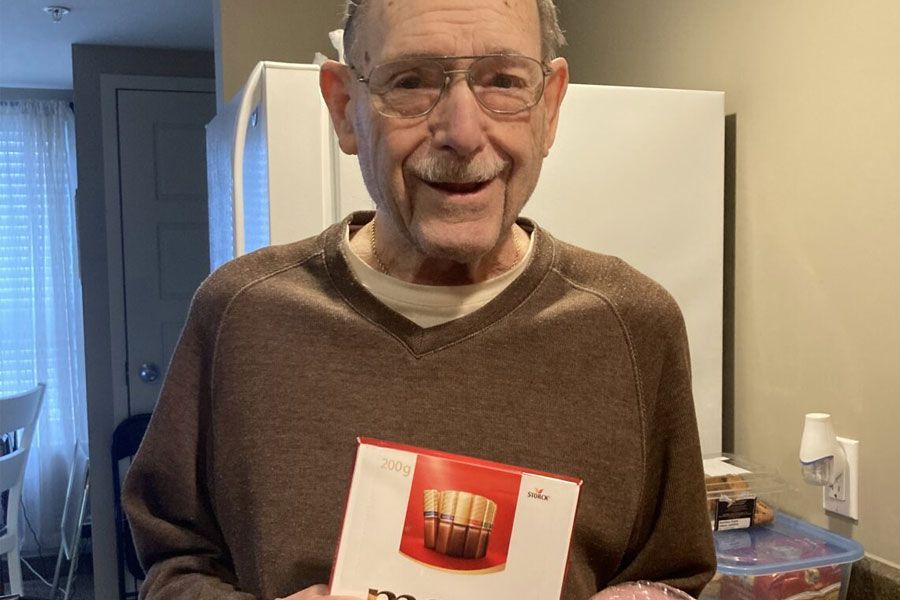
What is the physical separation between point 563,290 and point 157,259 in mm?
3150

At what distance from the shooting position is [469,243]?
795 millimetres

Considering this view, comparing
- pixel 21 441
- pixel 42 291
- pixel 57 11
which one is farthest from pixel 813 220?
pixel 42 291

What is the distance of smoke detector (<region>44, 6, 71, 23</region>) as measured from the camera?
121 inches

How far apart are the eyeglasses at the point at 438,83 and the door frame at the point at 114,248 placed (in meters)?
3.10

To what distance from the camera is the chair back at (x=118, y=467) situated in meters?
3.43

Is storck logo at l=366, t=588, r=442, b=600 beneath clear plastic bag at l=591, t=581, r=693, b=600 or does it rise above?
above

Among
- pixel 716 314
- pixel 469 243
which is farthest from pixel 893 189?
pixel 469 243

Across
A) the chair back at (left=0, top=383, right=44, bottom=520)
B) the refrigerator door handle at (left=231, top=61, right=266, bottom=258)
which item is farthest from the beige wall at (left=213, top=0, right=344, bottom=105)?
the chair back at (left=0, top=383, right=44, bottom=520)

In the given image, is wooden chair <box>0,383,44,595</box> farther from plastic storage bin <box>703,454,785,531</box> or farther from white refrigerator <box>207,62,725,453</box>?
plastic storage bin <box>703,454,785,531</box>

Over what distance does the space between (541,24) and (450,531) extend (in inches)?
20.1

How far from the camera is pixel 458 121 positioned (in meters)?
0.78

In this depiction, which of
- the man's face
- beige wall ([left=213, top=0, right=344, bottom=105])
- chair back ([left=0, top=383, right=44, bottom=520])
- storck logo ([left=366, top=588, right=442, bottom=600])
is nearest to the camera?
storck logo ([left=366, top=588, right=442, bottom=600])

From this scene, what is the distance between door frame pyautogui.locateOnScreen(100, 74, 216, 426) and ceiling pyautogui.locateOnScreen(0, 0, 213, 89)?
0.76ft

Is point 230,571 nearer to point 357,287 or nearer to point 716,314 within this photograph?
point 357,287
